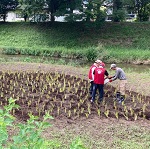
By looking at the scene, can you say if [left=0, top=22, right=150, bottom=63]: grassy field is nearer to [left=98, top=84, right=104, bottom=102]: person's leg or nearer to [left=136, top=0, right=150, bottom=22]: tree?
[left=136, top=0, right=150, bottom=22]: tree

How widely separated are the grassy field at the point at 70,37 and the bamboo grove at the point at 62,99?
10969mm

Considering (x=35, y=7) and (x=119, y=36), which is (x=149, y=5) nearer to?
(x=119, y=36)

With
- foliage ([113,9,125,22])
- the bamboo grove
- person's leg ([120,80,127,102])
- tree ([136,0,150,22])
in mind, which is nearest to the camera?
the bamboo grove

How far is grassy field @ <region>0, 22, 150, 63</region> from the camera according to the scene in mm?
24486

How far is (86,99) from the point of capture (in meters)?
9.62

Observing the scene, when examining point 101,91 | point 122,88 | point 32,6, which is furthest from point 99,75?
point 32,6

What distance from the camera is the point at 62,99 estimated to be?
9430mm

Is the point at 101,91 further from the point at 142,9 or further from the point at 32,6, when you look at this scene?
the point at 142,9

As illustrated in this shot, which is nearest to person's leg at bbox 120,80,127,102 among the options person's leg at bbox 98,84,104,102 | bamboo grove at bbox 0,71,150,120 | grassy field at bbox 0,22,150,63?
bamboo grove at bbox 0,71,150,120

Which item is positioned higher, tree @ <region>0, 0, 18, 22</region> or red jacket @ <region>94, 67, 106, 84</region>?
tree @ <region>0, 0, 18, 22</region>

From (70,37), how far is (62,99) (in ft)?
60.8

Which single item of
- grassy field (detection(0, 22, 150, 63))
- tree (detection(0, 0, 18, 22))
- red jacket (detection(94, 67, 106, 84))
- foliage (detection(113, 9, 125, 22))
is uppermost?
tree (detection(0, 0, 18, 22))

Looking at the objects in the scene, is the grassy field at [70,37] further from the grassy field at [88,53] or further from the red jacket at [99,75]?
the red jacket at [99,75]

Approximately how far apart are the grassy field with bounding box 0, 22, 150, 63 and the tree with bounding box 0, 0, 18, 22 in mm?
1687
